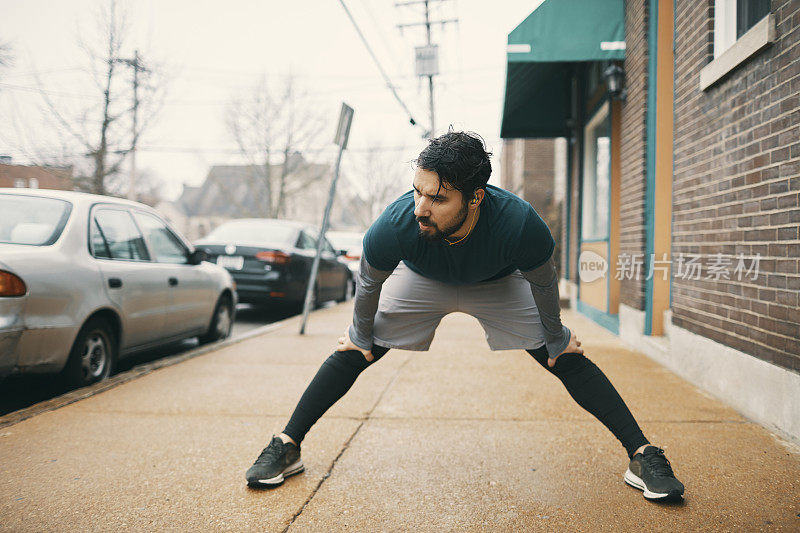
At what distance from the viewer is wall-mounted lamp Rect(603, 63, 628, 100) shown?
6.61 m

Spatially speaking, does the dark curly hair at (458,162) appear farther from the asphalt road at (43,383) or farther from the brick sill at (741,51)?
the asphalt road at (43,383)

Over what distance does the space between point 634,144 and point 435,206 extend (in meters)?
4.81

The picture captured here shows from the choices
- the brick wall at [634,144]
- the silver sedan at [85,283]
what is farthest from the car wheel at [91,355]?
the brick wall at [634,144]

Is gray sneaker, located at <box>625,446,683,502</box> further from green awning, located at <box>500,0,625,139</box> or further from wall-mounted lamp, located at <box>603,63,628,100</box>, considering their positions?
green awning, located at <box>500,0,625,139</box>

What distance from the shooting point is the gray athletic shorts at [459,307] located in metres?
2.62

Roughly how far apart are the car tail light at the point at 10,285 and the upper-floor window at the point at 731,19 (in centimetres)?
495

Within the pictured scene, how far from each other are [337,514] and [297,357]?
3.37 m

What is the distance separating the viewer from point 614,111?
24.3 ft

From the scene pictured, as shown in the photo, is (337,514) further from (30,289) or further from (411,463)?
(30,289)

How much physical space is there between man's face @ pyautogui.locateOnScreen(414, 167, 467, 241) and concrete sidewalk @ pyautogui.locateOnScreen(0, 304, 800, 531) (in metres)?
1.15

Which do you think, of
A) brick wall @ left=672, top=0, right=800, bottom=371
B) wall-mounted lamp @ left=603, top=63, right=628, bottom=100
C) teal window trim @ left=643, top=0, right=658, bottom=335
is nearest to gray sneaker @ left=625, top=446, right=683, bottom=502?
brick wall @ left=672, top=0, right=800, bottom=371

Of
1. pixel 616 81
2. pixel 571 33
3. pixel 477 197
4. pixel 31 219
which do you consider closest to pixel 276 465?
pixel 477 197

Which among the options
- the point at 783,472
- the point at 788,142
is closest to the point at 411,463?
the point at 783,472

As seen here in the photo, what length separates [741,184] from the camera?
12.0 feet
